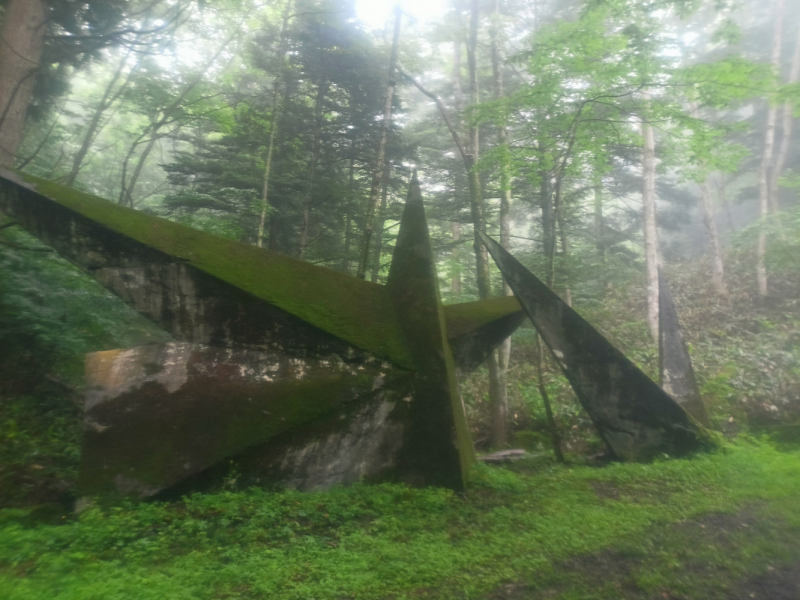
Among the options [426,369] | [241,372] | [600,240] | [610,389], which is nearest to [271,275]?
[241,372]

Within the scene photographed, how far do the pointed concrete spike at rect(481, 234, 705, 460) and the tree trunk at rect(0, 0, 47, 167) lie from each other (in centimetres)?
841

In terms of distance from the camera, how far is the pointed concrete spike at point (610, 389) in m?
7.02

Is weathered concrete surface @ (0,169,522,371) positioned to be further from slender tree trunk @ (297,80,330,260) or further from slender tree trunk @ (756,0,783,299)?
slender tree trunk @ (756,0,783,299)

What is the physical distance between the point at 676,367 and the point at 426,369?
488 cm

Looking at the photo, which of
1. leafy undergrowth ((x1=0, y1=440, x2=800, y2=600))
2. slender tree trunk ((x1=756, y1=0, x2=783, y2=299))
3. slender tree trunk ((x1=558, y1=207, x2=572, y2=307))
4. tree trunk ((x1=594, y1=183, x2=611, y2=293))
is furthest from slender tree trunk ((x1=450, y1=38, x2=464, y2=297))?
slender tree trunk ((x1=756, y1=0, x2=783, y2=299))

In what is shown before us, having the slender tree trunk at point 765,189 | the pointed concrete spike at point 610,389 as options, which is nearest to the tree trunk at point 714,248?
the slender tree trunk at point 765,189

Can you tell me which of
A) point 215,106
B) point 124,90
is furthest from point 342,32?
point 124,90

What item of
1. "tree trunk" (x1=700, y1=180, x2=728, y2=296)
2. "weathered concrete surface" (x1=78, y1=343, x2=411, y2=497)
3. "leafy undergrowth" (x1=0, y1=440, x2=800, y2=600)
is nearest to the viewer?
"leafy undergrowth" (x1=0, y1=440, x2=800, y2=600)

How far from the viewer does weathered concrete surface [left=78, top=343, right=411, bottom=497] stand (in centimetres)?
511

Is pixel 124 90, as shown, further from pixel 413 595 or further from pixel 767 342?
pixel 767 342

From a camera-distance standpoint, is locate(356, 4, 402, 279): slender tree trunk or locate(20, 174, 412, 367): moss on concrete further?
locate(356, 4, 402, 279): slender tree trunk

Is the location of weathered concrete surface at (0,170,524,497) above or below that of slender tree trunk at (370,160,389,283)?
below

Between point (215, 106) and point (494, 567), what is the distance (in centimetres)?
1220

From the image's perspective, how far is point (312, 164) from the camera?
12625mm
